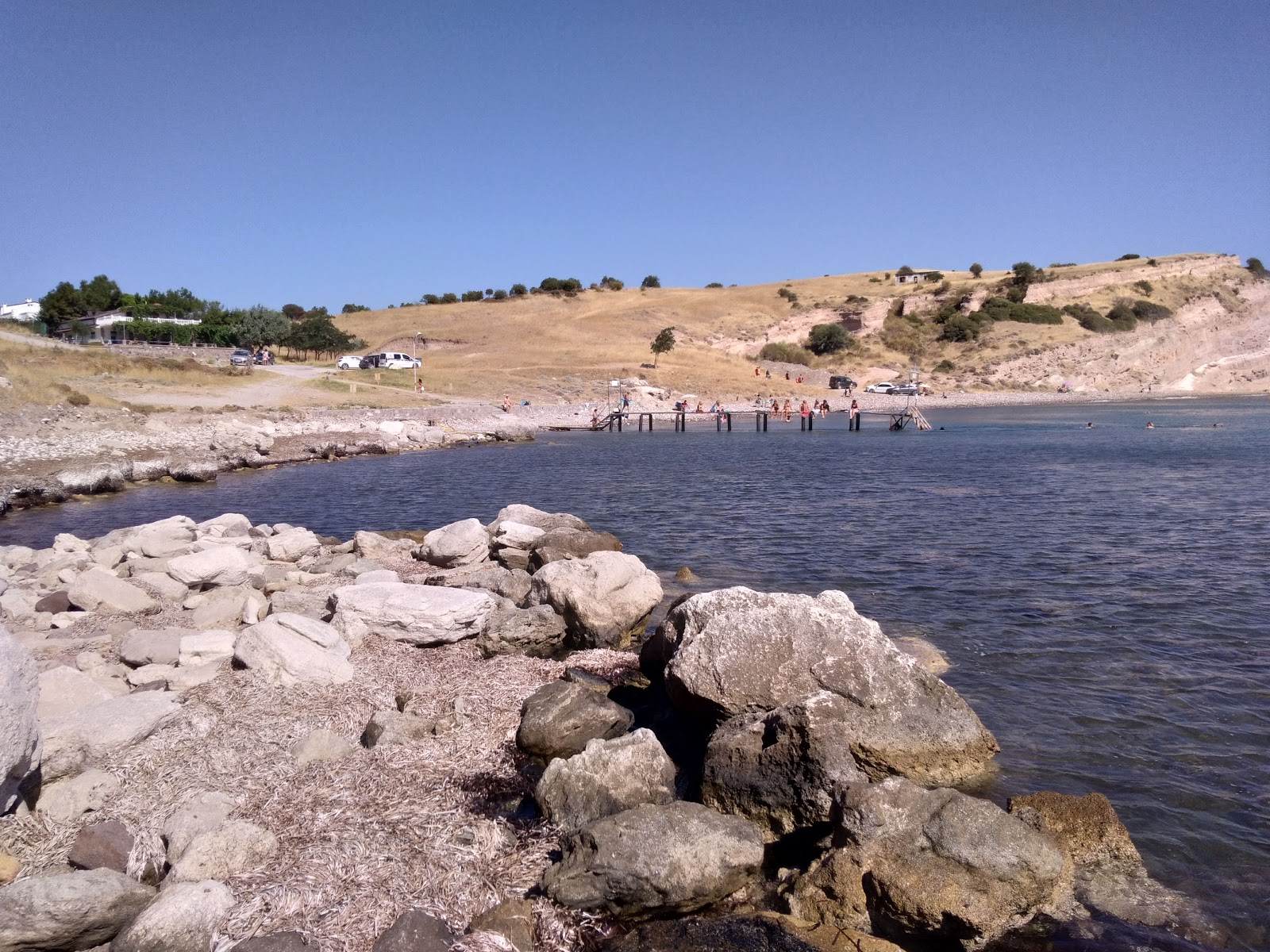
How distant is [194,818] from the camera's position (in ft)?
19.7

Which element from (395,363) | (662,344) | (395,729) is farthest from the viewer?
(662,344)

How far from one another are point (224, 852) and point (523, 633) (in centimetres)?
489

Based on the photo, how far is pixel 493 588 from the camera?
40.0 feet

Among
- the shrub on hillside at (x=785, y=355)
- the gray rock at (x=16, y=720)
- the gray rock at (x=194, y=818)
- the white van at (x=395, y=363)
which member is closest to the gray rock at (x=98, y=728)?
the gray rock at (x=16, y=720)

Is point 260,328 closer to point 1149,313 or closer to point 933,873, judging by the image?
point 933,873

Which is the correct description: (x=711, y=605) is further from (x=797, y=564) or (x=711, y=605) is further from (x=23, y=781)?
(x=797, y=564)

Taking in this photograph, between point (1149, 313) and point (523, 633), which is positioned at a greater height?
point (1149, 313)

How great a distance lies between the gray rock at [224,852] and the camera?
5.54 meters

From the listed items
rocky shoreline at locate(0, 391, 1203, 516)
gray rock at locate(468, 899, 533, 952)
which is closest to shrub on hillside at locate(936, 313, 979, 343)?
rocky shoreline at locate(0, 391, 1203, 516)

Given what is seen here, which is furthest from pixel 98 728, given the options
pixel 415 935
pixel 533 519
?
pixel 533 519

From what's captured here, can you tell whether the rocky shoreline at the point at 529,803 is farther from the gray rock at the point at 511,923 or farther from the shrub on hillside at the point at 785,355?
the shrub on hillside at the point at 785,355

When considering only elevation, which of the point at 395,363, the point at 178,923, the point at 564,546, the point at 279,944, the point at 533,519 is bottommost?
the point at 279,944

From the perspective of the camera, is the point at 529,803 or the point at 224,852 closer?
the point at 224,852

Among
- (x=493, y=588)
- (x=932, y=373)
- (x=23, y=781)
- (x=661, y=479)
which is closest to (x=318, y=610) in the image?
(x=493, y=588)
